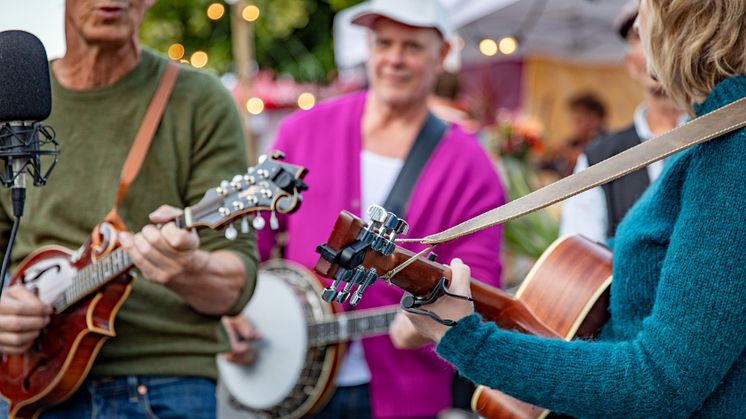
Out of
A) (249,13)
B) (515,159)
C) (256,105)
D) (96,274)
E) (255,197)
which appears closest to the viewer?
(255,197)

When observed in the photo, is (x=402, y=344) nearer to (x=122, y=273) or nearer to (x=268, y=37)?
(x=122, y=273)

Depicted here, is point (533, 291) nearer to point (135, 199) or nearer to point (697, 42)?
point (697, 42)

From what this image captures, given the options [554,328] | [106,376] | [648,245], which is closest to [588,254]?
[554,328]

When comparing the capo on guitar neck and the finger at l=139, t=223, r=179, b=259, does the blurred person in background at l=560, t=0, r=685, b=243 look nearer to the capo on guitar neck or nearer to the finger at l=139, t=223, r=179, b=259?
the finger at l=139, t=223, r=179, b=259

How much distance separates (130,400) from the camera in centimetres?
290

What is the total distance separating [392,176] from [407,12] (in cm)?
63

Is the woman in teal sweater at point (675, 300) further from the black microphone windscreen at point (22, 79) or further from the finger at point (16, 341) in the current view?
the finger at point (16, 341)

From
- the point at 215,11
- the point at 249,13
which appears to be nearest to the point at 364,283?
the point at 249,13

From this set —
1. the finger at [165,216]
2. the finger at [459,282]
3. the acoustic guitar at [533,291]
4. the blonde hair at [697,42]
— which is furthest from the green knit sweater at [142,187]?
the blonde hair at [697,42]

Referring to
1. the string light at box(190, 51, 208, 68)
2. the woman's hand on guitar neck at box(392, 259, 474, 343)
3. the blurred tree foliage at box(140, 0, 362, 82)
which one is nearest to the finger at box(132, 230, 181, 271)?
the woman's hand on guitar neck at box(392, 259, 474, 343)

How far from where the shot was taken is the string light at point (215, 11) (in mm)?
9414

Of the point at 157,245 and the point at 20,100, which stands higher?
the point at 20,100

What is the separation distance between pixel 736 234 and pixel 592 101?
6.81 m

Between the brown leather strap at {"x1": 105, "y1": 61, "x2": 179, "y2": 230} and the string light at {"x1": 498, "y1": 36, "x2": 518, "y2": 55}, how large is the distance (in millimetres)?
5578
